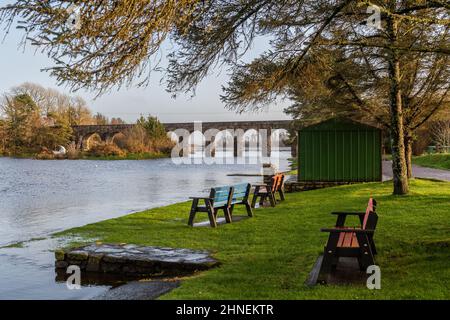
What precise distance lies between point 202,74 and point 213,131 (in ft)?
261

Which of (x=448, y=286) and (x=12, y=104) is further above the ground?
(x=12, y=104)

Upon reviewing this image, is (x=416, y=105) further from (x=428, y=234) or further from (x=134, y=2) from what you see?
(x=134, y=2)

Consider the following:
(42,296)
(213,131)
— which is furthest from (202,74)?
(213,131)

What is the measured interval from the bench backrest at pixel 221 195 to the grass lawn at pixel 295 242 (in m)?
0.56

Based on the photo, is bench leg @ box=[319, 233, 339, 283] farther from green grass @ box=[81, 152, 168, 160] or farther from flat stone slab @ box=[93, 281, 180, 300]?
green grass @ box=[81, 152, 168, 160]

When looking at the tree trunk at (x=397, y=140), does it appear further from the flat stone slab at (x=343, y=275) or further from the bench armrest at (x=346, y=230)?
the bench armrest at (x=346, y=230)

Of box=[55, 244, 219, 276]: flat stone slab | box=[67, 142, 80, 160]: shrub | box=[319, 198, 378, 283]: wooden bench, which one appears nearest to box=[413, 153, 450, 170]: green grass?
box=[55, 244, 219, 276]: flat stone slab

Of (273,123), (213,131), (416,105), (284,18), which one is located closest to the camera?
(284,18)

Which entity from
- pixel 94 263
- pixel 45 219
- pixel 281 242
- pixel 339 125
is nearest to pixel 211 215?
pixel 281 242

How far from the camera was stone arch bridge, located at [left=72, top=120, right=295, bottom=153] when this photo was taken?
84.2 meters

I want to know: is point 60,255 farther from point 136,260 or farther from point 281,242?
point 281,242

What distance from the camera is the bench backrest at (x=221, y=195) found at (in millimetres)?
11648

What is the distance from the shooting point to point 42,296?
6891mm

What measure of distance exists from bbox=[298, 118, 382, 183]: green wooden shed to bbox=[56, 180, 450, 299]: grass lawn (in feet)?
15.8
